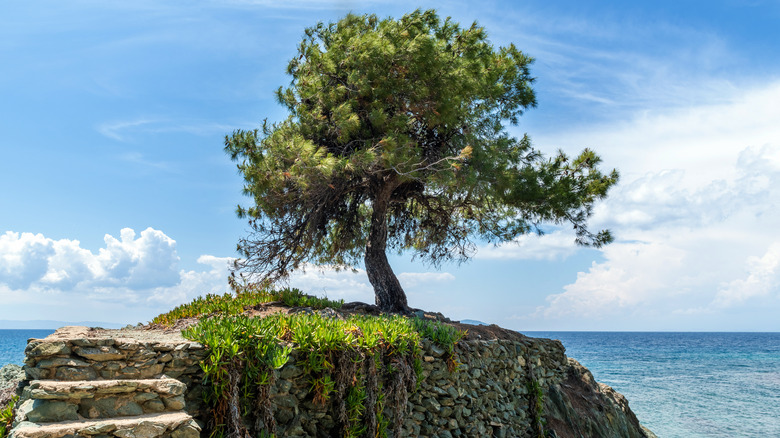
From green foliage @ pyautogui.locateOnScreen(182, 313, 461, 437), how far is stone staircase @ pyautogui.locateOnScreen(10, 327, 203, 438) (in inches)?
11.7

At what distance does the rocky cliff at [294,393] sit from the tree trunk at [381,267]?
2.20 meters

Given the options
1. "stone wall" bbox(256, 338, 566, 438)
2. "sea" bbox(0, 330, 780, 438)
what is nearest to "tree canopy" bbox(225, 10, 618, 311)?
"stone wall" bbox(256, 338, 566, 438)

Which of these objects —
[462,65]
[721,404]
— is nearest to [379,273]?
[462,65]

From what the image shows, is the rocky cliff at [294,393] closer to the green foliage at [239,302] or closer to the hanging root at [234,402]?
the hanging root at [234,402]

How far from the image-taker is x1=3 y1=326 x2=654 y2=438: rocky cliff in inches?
179

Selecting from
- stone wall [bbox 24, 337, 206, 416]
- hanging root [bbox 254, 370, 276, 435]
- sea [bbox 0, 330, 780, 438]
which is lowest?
sea [bbox 0, 330, 780, 438]

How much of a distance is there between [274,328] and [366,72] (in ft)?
18.6

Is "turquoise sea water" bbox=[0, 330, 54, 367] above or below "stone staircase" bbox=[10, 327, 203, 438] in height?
below

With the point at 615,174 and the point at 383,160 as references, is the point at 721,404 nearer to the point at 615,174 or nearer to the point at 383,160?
the point at 615,174

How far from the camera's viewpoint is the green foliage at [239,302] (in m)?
9.26

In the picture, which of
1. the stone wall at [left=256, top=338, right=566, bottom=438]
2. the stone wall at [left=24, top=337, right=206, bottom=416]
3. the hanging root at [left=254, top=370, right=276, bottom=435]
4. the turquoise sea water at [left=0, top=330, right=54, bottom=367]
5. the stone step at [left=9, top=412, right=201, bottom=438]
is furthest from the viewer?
the turquoise sea water at [left=0, top=330, right=54, bottom=367]

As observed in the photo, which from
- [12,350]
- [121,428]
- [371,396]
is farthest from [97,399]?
[12,350]

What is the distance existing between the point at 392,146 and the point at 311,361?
4.60m

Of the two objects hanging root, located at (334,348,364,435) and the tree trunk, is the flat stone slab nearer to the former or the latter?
hanging root, located at (334,348,364,435)
